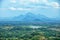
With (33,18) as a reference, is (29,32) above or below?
below

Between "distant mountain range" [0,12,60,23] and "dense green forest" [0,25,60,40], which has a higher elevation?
"distant mountain range" [0,12,60,23]

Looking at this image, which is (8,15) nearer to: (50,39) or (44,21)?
(44,21)

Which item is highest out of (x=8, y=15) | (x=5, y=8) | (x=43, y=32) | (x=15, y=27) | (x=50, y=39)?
(x=5, y=8)

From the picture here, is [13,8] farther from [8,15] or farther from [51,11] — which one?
[51,11]

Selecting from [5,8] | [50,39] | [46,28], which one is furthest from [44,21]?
[5,8]

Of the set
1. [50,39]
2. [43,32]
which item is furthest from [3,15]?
[50,39]

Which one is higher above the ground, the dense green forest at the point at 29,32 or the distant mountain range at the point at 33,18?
the distant mountain range at the point at 33,18

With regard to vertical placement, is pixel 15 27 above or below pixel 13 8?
below
